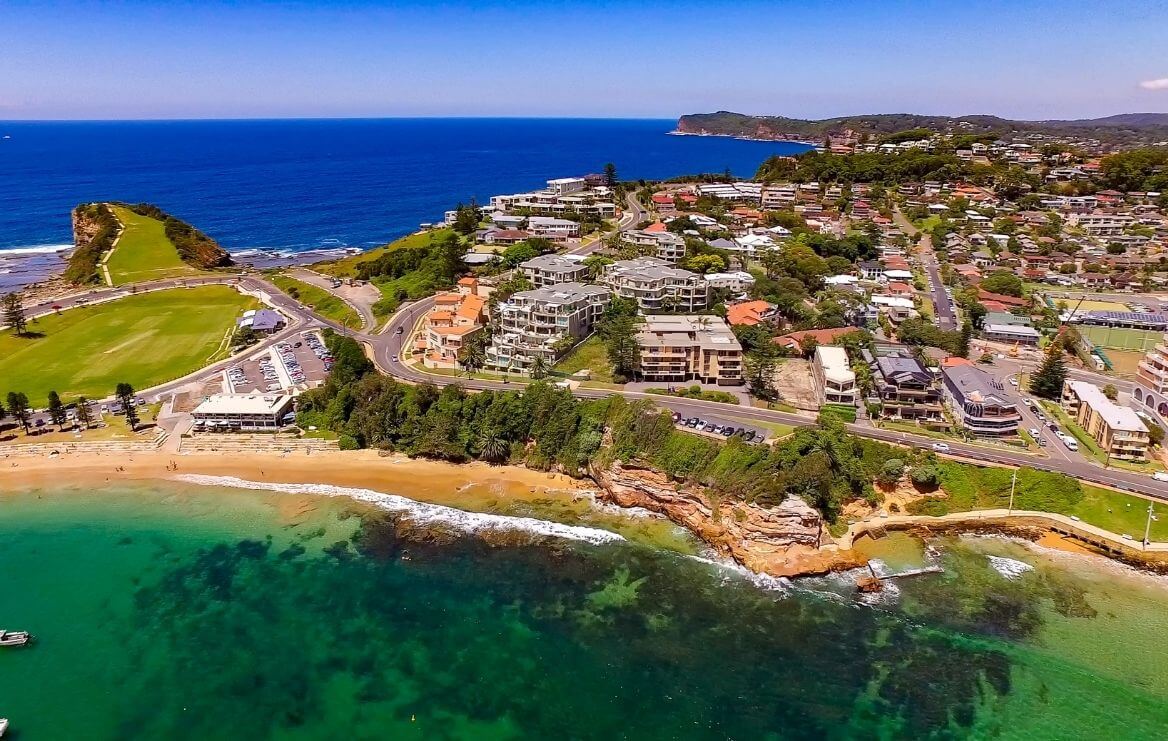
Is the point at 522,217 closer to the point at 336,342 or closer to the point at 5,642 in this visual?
the point at 336,342

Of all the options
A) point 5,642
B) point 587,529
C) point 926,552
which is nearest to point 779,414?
point 926,552

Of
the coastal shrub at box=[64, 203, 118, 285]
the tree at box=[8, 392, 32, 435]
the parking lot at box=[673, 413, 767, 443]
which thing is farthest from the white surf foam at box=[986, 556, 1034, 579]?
the coastal shrub at box=[64, 203, 118, 285]

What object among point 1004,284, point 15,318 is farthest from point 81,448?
point 1004,284

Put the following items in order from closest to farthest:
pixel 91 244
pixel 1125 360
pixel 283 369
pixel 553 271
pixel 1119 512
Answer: pixel 1119 512
pixel 1125 360
pixel 283 369
pixel 553 271
pixel 91 244

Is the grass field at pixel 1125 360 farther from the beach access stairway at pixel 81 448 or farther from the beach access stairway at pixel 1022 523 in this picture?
the beach access stairway at pixel 81 448

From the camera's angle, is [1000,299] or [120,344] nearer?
[120,344]

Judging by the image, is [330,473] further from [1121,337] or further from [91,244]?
[91,244]

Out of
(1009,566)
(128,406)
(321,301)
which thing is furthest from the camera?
(321,301)

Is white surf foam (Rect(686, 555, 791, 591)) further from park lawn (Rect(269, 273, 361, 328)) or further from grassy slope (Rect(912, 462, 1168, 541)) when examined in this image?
park lawn (Rect(269, 273, 361, 328))
